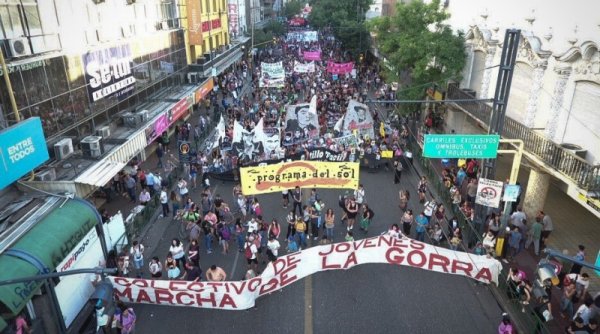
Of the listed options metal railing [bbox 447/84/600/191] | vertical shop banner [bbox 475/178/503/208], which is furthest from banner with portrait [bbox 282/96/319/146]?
vertical shop banner [bbox 475/178/503/208]

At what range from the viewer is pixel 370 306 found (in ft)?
39.3

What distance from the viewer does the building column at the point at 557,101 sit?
50.4 ft

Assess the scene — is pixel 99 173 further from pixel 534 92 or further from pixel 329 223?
pixel 534 92

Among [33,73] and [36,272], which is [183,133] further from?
[36,272]

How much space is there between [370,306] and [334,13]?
44977mm

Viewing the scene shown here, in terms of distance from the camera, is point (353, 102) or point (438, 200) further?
point (353, 102)

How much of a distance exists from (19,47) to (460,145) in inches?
532

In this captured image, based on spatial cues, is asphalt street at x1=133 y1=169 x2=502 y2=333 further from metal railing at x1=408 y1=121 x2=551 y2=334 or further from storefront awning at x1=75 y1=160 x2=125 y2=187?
storefront awning at x1=75 y1=160 x2=125 y2=187

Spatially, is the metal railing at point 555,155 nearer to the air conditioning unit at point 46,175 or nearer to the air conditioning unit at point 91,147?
the air conditioning unit at point 91,147

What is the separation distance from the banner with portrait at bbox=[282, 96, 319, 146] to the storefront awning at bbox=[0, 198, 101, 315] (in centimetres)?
1214

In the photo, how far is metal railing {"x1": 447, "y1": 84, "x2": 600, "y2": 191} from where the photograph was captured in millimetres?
12953

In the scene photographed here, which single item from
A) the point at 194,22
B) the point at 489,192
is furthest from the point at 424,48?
the point at 194,22

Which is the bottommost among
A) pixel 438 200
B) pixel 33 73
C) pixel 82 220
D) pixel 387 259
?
pixel 438 200

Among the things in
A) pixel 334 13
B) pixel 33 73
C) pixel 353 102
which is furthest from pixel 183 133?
pixel 334 13
